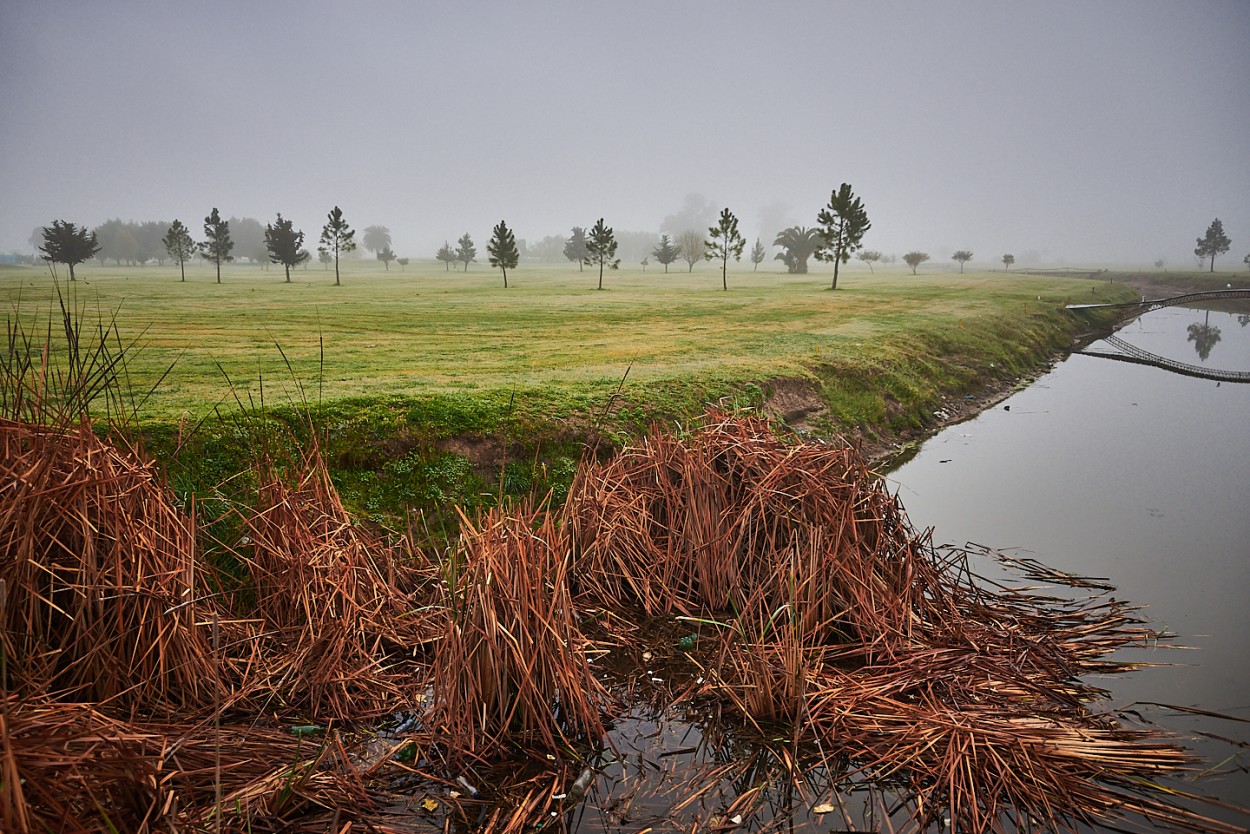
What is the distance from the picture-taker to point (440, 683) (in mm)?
4980

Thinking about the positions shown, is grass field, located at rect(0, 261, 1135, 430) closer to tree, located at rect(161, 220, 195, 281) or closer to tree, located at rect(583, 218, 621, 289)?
tree, located at rect(583, 218, 621, 289)

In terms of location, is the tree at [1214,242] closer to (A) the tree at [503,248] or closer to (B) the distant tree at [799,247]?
(B) the distant tree at [799,247]

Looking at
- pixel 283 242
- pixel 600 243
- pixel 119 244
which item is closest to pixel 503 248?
pixel 600 243

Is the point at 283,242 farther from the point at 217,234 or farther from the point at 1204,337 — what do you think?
Result: the point at 1204,337

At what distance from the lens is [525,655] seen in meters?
4.96

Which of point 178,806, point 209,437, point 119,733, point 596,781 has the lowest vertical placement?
point 596,781

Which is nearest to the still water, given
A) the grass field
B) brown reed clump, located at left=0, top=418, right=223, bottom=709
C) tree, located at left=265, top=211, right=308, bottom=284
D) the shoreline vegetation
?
the shoreline vegetation

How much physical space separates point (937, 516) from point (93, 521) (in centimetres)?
1104

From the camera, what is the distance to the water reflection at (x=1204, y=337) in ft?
108

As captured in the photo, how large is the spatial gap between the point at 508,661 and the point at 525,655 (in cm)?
12

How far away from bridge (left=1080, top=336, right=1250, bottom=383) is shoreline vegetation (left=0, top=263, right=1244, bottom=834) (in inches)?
950

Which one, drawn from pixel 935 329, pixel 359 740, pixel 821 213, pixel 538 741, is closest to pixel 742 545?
pixel 538 741

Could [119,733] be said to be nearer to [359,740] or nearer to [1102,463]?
[359,740]

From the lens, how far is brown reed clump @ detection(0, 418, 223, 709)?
4398 mm
